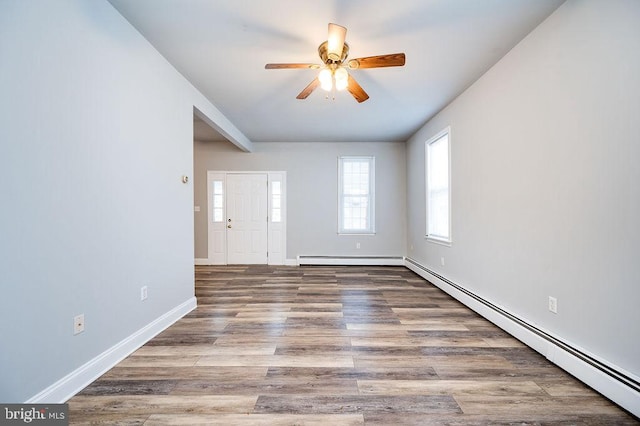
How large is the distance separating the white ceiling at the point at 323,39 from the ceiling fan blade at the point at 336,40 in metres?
0.22

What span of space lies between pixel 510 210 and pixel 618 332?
1.21m

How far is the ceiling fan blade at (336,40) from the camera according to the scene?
188 centimetres

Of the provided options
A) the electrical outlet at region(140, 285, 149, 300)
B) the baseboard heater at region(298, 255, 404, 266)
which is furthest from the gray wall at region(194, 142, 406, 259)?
the electrical outlet at region(140, 285, 149, 300)

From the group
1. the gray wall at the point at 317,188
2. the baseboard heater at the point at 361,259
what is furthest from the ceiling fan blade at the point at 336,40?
the baseboard heater at the point at 361,259

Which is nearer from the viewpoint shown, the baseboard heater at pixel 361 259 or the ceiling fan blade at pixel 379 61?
the ceiling fan blade at pixel 379 61

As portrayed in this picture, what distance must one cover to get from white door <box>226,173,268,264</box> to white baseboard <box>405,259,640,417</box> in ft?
13.6

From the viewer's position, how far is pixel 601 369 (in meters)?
1.67

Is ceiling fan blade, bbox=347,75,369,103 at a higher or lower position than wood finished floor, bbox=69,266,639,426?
higher

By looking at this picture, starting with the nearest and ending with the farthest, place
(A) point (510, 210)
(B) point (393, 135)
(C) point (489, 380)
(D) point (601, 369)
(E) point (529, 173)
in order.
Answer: (D) point (601, 369) < (C) point (489, 380) < (E) point (529, 173) < (A) point (510, 210) < (B) point (393, 135)

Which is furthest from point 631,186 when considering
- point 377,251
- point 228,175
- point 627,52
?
point 228,175

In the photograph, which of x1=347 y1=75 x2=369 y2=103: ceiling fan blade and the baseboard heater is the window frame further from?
x1=347 y1=75 x2=369 y2=103: ceiling fan blade

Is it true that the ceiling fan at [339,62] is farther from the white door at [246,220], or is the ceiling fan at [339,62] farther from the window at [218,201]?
the window at [218,201]

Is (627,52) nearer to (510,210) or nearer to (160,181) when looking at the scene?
(510,210)

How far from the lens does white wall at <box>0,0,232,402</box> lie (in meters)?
1.37
